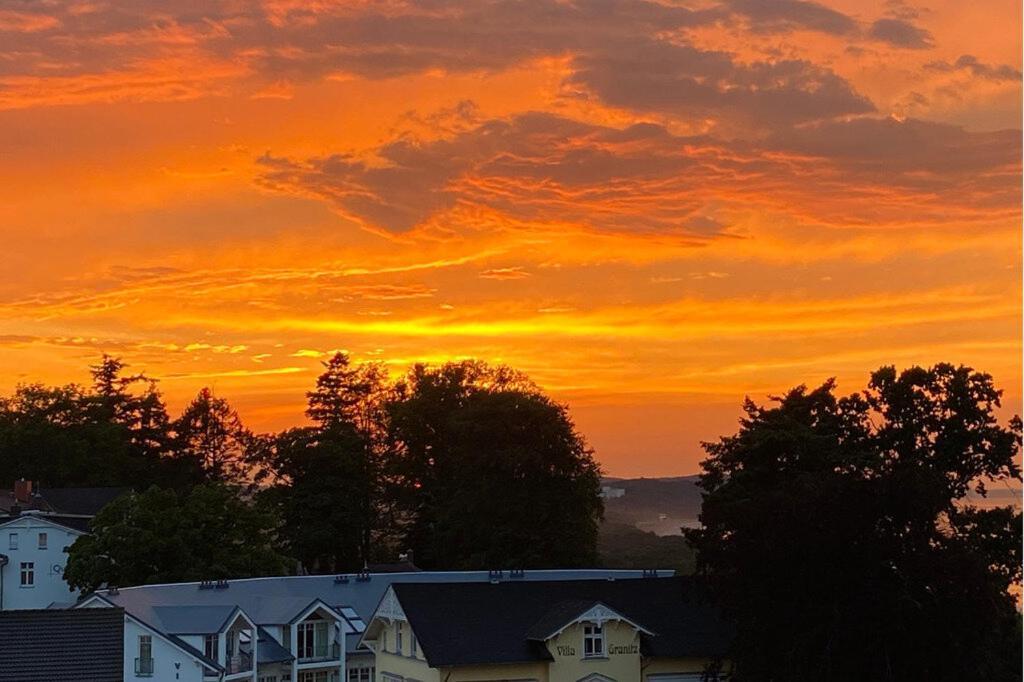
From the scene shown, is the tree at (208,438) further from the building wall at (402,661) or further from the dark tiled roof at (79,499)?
the building wall at (402,661)

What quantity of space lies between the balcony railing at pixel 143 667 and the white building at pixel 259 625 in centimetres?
4

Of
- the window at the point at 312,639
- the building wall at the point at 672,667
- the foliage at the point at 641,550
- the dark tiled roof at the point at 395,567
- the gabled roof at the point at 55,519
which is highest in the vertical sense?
the gabled roof at the point at 55,519

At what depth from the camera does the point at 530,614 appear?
62.4 m

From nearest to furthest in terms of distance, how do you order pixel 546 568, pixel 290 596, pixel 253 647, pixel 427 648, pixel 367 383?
pixel 427 648, pixel 253 647, pixel 290 596, pixel 546 568, pixel 367 383

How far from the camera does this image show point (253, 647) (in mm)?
69938

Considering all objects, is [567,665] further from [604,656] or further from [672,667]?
[672,667]

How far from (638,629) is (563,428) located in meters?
43.0

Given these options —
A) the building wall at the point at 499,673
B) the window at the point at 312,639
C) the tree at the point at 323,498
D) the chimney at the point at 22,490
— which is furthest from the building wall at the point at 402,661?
the chimney at the point at 22,490

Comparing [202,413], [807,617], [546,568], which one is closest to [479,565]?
[546,568]

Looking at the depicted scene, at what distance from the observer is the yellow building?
59.4 metres

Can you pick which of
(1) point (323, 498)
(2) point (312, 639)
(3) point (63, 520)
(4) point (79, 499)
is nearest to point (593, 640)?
(2) point (312, 639)

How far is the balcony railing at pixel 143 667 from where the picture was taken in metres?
64.8

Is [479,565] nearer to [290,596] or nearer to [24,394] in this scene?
[290,596]

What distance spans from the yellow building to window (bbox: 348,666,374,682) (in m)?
12.4
